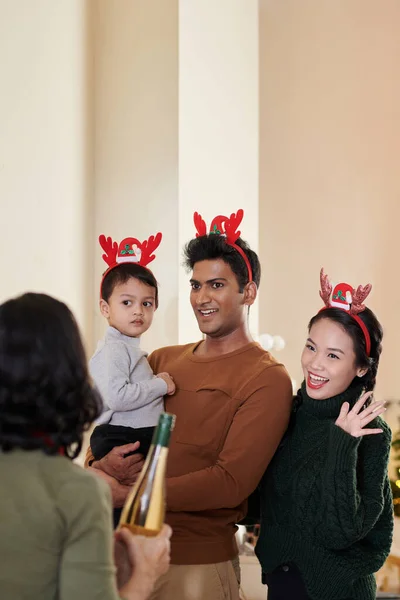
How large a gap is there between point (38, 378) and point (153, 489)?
0.32 meters

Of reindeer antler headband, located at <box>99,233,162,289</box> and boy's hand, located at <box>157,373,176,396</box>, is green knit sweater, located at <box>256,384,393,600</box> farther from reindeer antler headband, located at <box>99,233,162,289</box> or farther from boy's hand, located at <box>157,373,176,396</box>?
reindeer antler headband, located at <box>99,233,162,289</box>

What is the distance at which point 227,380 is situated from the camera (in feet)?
7.98

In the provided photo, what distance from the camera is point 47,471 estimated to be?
137 cm

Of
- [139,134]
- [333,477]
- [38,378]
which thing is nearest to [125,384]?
[333,477]

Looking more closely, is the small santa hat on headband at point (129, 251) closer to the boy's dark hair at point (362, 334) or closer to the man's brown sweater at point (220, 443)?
the man's brown sweater at point (220, 443)

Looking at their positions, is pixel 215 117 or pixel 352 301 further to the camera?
pixel 215 117

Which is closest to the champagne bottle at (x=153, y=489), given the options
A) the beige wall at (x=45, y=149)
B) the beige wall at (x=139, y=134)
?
the beige wall at (x=45, y=149)

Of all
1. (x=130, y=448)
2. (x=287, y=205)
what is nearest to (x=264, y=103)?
(x=287, y=205)

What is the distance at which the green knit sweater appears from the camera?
2143mm

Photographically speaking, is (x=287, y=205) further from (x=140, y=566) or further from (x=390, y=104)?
(x=140, y=566)

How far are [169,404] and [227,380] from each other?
0.21 m

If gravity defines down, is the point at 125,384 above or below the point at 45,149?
below

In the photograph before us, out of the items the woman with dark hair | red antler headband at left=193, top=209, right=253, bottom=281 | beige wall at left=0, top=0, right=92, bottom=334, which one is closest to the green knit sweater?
Result: red antler headband at left=193, top=209, right=253, bottom=281

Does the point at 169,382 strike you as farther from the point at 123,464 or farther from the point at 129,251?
the point at 129,251
